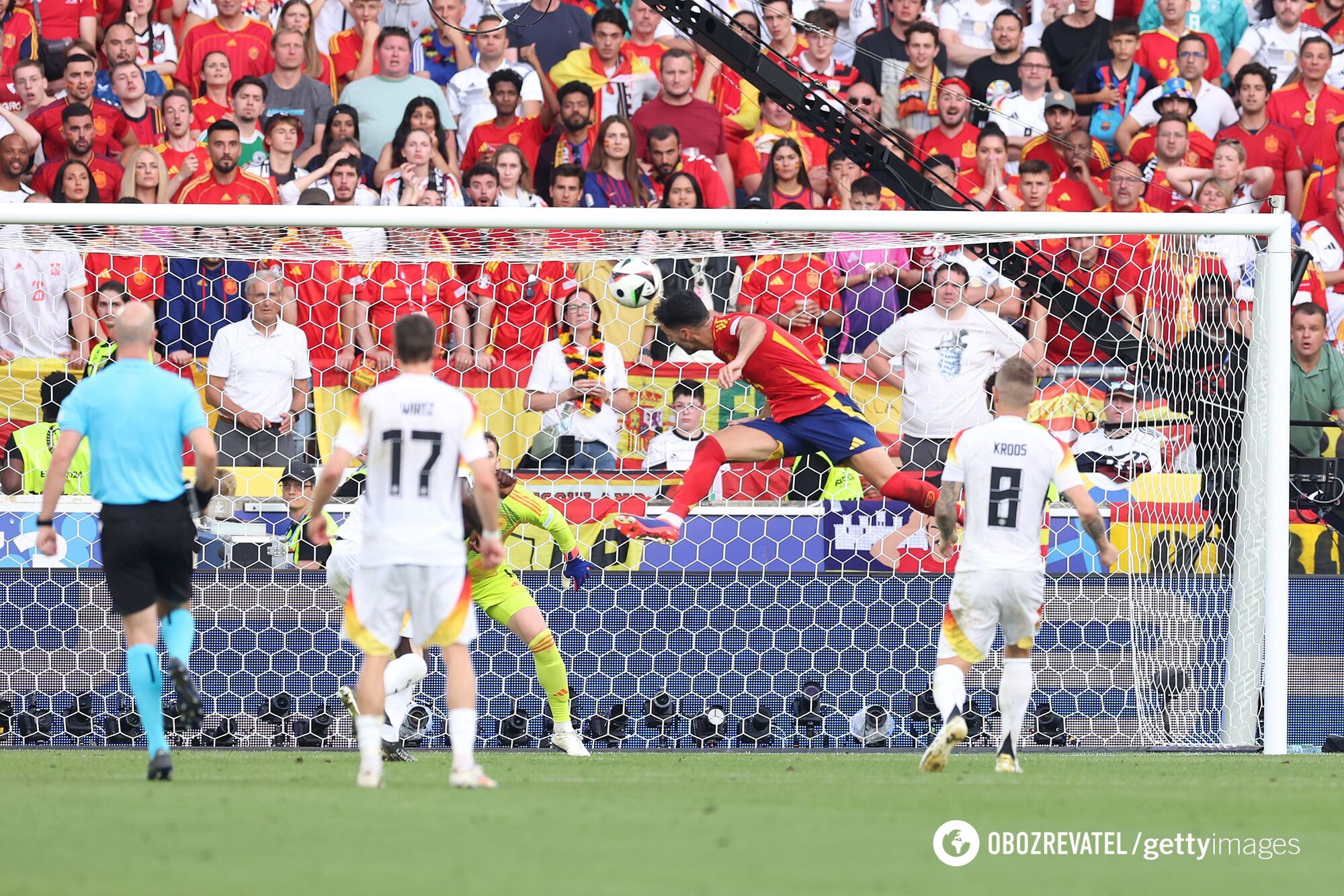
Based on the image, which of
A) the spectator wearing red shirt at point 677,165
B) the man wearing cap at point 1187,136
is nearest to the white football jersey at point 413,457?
the spectator wearing red shirt at point 677,165

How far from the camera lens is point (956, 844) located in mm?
5352

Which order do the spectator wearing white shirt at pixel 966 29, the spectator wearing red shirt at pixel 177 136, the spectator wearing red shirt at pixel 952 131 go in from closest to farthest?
the spectator wearing red shirt at pixel 177 136 < the spectator wearing red shirt at pixel 952 131 < the spectator wearing white shirt at pixel 966 29

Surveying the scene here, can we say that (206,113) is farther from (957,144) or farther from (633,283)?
(957,144)

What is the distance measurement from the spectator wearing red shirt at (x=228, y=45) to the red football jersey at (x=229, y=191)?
65.9 inches

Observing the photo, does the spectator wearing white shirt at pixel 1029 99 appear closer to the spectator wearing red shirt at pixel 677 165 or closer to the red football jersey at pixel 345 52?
the spectator wearing red shirt at pixel 677 165

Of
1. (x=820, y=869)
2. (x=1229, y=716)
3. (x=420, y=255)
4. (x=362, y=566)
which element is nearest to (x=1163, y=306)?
(x=1229, y=716)

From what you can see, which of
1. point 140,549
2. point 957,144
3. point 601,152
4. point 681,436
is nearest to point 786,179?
point 601,152

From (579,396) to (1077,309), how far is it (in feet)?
11.4

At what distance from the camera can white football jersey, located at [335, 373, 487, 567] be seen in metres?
6.83

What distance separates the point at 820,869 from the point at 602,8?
11981mm

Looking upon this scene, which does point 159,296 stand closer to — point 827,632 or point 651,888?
point 827,632

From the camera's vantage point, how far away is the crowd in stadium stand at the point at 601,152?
38.9 ft

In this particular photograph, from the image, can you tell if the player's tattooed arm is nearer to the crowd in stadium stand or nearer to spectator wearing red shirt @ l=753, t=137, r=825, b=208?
the crowd in stadium stand

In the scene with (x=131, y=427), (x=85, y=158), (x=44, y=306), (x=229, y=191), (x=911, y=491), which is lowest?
(x=911, y=491)
